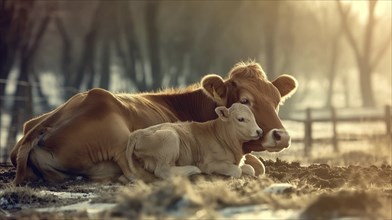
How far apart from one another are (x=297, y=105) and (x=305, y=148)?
32.5 metres

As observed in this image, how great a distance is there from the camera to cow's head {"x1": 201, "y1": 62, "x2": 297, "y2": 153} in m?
10.0

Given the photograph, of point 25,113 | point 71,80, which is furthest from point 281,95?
point 71,80

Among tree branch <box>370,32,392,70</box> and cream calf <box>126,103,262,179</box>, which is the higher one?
tree branch <box>370,32,392,70</box>

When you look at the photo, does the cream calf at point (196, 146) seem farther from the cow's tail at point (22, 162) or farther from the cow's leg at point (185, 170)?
the cow's tail at point (22, 162)

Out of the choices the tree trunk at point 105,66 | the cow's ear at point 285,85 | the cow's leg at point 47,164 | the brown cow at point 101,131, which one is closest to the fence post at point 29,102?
the brown cow at point 101,131

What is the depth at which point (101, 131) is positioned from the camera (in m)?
10.2

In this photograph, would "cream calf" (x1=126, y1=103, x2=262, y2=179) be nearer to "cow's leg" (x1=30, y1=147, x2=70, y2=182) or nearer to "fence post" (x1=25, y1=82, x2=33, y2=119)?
"cow's leg" (x1=30, y1=147, x2=70, y2=182)

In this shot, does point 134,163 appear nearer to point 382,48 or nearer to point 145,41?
point 145,41

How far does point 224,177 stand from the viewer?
9781 millimetres

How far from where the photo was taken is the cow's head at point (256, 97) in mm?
10016

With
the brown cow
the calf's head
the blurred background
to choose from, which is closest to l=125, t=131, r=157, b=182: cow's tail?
the brown cow

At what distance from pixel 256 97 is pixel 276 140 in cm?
71

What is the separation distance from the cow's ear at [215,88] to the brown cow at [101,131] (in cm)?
1

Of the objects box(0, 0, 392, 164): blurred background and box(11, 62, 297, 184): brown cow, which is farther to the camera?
box(0, 0, 392, 164): blurred background
